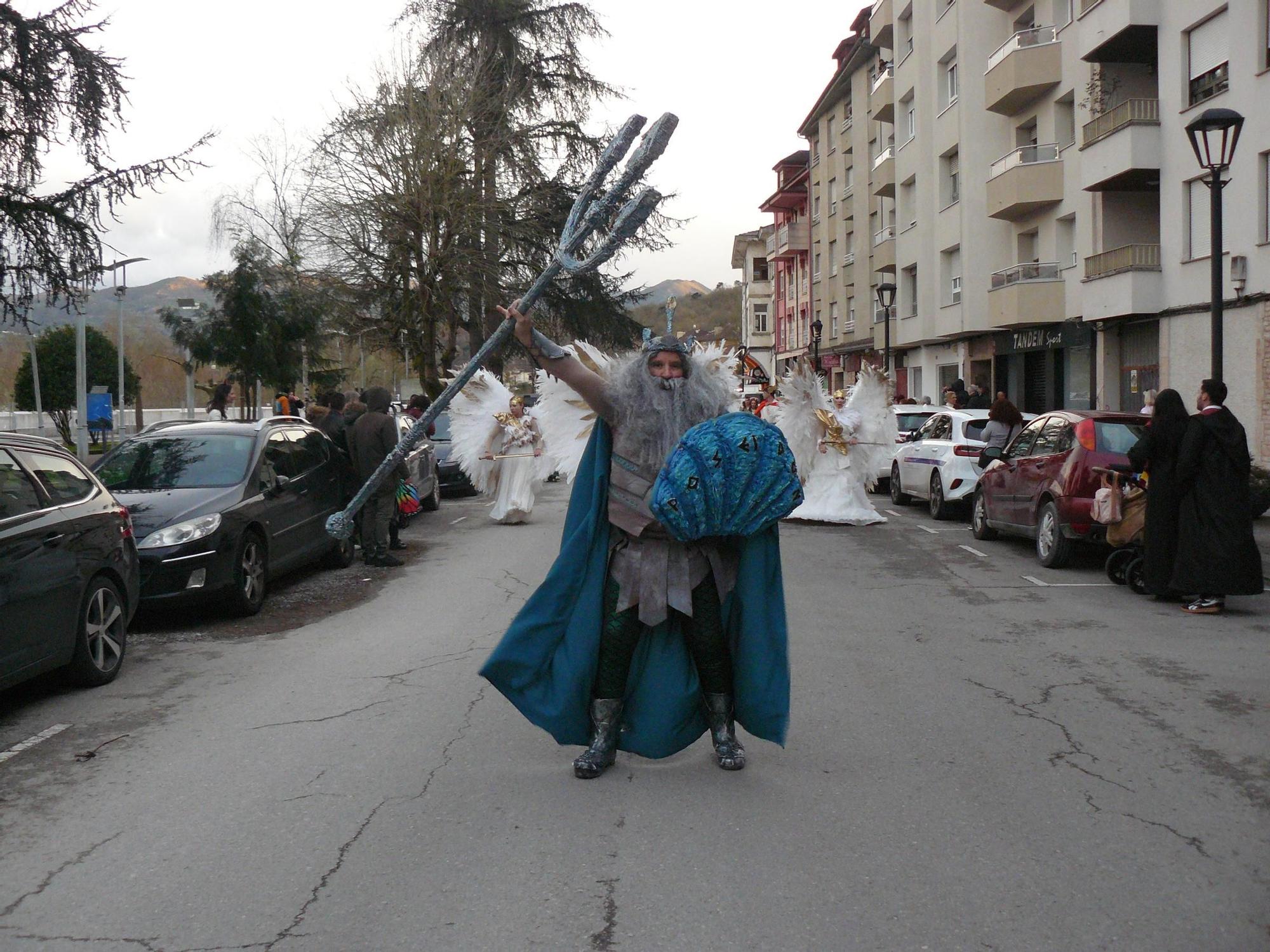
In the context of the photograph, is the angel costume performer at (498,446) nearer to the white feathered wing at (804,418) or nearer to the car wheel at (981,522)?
the white feathered wing at (804,418)

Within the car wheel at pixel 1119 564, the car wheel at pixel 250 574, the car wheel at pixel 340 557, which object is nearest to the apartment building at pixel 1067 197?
the car wheel at pixel 1119 564

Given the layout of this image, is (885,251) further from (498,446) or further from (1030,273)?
(498,446)

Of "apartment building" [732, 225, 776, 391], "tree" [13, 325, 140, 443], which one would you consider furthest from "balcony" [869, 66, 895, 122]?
"apartment building" [732, 225, 776, 391]

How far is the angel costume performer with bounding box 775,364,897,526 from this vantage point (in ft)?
52.2

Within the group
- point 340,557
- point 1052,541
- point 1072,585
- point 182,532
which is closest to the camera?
point 182,532

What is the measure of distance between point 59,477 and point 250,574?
254 centimetres

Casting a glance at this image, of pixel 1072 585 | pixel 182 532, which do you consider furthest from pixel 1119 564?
pixel 182 532

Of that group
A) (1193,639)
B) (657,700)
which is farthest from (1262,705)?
(657,700)

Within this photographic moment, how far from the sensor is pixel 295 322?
94.3 feet

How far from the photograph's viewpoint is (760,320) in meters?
88.6

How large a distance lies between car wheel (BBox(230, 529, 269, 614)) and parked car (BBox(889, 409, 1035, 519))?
30.4 ft

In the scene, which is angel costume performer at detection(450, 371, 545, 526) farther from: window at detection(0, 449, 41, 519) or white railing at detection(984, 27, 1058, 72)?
white railing at detection(984, 27, 1058, 72)

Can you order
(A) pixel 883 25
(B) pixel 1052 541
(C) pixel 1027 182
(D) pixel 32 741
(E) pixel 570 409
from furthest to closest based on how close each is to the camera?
(A) pixel 883 25, (C) pixel 1027 182, (B) pixel 1052 541, (D) pixel 32 741, (E) pixel 570 409

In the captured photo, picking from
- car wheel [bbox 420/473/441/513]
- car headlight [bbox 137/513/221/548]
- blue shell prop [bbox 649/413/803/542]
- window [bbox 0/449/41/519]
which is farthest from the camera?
car wheel [bbox 420/473/441/513]
